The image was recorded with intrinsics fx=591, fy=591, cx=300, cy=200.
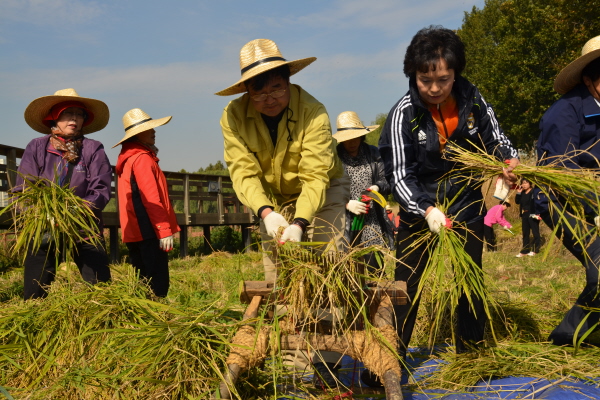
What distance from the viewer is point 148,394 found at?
2.44 meters

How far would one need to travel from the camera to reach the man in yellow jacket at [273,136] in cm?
310

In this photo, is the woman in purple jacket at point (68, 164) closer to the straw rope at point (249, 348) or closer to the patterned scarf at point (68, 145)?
the patterned scarf at point (68, 145)

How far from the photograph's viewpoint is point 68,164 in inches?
162

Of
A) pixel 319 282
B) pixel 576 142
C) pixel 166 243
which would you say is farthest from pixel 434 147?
pixel 166 243

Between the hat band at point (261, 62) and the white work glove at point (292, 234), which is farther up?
the hat band at point (261, 62)

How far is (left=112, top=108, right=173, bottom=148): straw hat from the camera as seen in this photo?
4759 mm

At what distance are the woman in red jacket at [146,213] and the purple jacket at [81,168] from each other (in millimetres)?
374

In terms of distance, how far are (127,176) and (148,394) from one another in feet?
8.20

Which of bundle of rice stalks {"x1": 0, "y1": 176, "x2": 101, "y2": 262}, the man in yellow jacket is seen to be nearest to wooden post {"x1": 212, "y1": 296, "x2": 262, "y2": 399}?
the man in yellow jacket

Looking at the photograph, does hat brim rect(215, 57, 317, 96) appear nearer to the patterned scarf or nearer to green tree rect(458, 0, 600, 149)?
the patterned scarf

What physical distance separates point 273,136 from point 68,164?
5.55 feet

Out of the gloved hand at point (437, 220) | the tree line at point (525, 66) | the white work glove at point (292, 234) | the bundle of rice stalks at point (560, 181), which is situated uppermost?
the tree line at point (525, 66)

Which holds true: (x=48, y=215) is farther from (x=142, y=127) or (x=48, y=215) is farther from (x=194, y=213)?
(x=194, y=213)

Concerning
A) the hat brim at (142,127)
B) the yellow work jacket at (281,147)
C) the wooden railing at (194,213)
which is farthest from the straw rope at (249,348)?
the wooden railing at (194,213)
